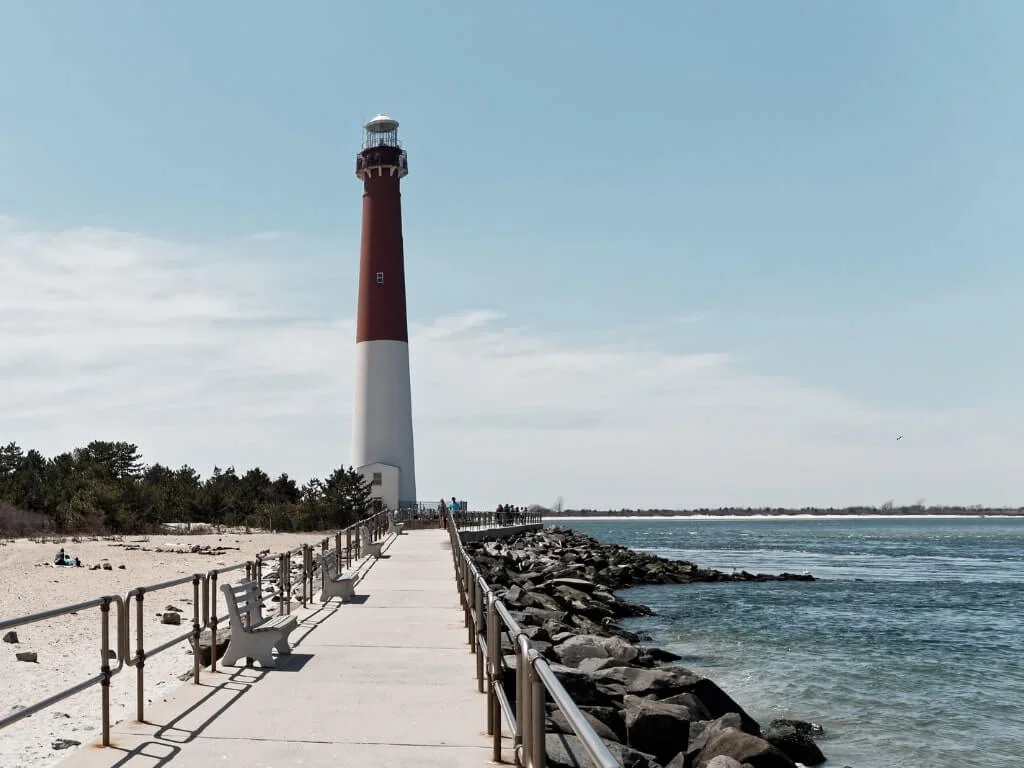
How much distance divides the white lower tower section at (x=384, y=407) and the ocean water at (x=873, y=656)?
12.3 meters

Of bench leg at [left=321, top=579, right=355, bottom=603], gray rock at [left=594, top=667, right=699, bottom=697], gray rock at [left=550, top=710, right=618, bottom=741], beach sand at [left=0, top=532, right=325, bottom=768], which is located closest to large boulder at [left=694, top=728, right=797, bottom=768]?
gray rock at [left=550, top=710, right=618, bottom=741]

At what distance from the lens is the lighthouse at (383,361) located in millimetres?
39938

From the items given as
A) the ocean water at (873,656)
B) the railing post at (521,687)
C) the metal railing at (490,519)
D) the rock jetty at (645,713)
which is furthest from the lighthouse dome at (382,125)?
the railing post at (521,687)

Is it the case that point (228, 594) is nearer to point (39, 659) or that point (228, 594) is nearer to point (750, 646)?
point (39, 659)

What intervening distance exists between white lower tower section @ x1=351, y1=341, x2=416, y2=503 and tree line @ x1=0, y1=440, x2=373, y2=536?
1.44 m

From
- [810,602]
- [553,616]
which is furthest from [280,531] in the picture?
[553,616]

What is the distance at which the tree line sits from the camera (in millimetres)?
36000

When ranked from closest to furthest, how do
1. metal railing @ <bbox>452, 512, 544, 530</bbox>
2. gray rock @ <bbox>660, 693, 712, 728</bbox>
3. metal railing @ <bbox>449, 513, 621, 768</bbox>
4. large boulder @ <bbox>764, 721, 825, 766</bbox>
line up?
metal railing @ <bbox>449, 513, 621, 768</bbox>, gray rock @ <bbox>660, 693, 712, 728</bbox>, large boulder @ <bbox>764, 721, 825, 766</bbox>, metal railing @ <bbox>452, 512, 544, 530</bbox>

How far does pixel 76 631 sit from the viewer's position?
14109mm

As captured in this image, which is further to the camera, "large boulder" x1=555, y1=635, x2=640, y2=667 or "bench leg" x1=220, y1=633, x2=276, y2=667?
"large boulder" x1=555, y1=635, x2=640, y2=667

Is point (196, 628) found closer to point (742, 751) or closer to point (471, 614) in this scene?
point (471, 614)

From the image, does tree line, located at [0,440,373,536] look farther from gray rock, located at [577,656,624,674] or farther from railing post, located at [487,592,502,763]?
railing post, located at [487,592,502,763]

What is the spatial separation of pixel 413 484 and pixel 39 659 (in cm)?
2999

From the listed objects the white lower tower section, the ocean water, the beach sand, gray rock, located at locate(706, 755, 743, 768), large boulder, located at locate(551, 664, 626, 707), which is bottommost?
Result: the ocean water
